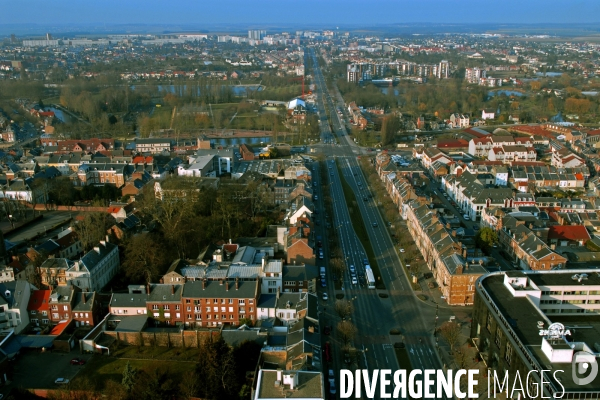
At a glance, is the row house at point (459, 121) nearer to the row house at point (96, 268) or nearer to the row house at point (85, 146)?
the row house at point (85, 146)

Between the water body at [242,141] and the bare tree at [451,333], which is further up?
the water body at [242,141]

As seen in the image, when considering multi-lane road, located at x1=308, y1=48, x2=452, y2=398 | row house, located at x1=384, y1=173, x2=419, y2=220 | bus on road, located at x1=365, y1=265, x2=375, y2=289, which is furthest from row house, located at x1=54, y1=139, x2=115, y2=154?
bus on road, located at x1=365, y1=265, x2=375, y2=289

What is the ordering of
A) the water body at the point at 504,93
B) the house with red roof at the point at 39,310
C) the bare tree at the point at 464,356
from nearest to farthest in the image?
the bare tree at the point at 464,356 → the house with red roof at the point at 39,310 → the water body at the point at 504,93

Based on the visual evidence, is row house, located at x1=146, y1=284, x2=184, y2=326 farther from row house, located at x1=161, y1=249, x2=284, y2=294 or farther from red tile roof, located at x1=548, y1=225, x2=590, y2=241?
red tile roof, located at x1=548, y1=225, x2=590, y2=241

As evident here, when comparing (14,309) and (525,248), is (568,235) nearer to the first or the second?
(525,248)

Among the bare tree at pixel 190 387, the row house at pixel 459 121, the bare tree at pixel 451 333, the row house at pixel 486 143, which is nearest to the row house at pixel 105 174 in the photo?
the bare tree at pixel 190 387

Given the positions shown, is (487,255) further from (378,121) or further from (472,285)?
(378,121)
